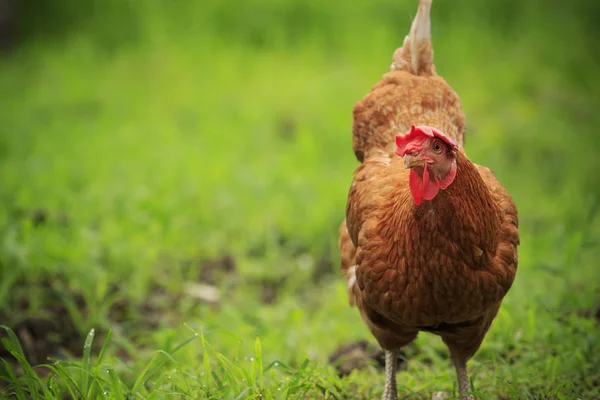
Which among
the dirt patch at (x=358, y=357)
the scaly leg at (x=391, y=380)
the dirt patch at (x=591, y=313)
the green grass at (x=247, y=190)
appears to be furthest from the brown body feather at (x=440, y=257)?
the dirt patch at (x=591, y=313)

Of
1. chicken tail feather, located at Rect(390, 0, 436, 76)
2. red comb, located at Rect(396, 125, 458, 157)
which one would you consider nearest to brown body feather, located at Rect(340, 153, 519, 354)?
red comb, located at Rect(396, 125, 458, 157)

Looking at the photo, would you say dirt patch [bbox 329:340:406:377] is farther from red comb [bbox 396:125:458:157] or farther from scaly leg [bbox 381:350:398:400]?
red comb [bbox 396:125:458:157]

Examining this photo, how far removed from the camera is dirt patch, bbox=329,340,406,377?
12.9 feet

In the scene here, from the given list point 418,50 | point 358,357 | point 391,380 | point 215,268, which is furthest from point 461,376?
point 215,268

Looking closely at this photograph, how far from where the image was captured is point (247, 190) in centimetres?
602

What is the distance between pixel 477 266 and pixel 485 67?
6243 mm

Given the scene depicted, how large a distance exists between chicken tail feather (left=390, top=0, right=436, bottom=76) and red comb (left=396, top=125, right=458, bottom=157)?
1.28 metres

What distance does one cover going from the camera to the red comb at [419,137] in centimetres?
280

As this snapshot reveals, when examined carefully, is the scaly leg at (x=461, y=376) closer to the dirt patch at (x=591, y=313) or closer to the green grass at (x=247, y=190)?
the green grass at (x=247, y=190)

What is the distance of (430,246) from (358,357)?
1310 mm

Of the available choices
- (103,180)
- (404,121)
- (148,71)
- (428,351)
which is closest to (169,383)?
(428,351)

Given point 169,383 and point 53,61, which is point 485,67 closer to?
point 53,61

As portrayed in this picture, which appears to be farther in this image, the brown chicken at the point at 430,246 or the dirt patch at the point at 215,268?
the dirt patch at the point at 215,268

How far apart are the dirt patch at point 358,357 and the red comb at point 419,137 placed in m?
1.51
